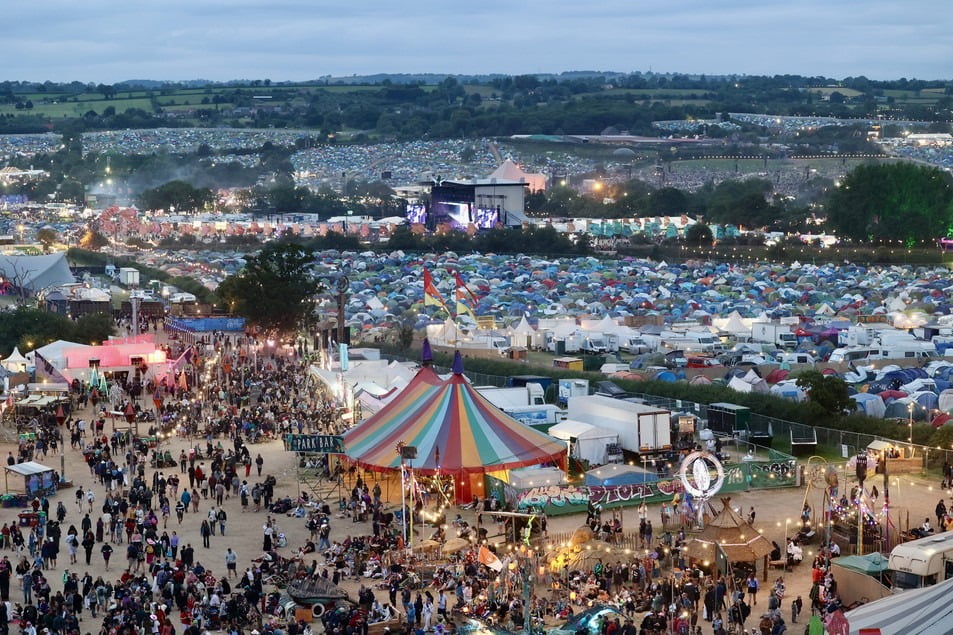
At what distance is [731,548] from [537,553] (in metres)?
2.63

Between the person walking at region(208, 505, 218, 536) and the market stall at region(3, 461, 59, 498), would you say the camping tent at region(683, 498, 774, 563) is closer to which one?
the person walking at region(208, 505, 218, 536)

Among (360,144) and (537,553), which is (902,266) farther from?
(360,144)

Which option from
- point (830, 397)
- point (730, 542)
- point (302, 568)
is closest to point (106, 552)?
point (302, 568)

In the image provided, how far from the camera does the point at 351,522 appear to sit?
21.0 m

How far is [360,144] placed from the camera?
521 feet

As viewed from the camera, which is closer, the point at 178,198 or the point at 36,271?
the point at 36,271

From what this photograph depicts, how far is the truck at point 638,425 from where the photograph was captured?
23797 mm

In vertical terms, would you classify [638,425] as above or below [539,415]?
above

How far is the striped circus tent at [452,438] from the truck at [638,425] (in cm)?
189

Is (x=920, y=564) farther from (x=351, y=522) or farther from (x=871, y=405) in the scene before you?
(x=871, y=405)

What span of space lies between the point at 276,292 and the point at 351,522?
1996 cm

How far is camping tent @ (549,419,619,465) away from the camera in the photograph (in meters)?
23.9

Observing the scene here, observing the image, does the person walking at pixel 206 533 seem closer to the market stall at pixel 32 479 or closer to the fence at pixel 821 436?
the market stall at pixel 32 479

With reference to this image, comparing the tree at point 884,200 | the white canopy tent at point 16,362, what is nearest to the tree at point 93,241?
the tree at point 884,200
